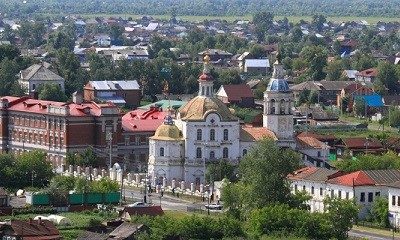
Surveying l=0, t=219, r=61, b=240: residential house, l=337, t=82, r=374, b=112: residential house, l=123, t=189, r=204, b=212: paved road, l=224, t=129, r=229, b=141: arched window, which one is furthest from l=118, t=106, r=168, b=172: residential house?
l=337, t=82, r=374, b=112: residential house

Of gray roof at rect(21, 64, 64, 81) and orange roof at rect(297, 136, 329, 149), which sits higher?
gray roof at rect(21, 64, 64, 81)

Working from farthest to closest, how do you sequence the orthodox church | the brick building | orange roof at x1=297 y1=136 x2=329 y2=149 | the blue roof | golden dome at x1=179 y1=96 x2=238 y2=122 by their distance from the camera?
the blue roof
the brick building
orange roof at x1=297 y1=136 x2=329 y2=149
golden dome at x1=179 y1=96 x2=238 y2=122
the orthodox church

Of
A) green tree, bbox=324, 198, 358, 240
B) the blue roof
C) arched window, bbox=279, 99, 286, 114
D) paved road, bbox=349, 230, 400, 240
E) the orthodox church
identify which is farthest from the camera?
the blue roof

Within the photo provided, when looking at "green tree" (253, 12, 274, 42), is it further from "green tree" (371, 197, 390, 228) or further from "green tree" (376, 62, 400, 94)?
"green tree" (371, 197, 390, 228)

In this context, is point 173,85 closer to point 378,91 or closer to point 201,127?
point 378,91

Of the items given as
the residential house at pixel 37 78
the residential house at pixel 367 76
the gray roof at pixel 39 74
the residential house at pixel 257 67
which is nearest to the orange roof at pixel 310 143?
the residential house at pixel 37 78

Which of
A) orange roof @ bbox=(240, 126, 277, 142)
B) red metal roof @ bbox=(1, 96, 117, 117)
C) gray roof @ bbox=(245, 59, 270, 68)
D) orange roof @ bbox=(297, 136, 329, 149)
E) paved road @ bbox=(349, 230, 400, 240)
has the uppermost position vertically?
gray roof @ bbox=(245, 59, 270, 68)

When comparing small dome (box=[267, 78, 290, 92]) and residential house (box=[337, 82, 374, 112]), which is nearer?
small dome (box=[267, 78, 290, 92])
